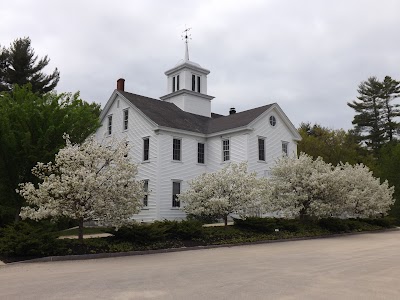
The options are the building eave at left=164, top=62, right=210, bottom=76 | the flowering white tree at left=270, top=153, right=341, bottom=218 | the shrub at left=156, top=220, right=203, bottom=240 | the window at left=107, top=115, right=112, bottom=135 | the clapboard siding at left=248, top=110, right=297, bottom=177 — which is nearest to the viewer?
the shrub at left=156, top=220, right=203, bottom=240

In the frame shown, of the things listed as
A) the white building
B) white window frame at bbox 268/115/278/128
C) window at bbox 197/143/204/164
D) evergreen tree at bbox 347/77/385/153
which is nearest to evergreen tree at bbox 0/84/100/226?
the white building

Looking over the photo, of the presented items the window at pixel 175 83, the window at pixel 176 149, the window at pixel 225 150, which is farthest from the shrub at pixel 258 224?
the window at pixel 175 83

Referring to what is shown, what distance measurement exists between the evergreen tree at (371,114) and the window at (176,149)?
34417 mm

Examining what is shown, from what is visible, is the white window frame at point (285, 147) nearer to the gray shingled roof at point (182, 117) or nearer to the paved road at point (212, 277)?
the gray shingled roof at point (182, 117)

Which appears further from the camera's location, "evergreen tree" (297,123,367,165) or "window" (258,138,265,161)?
"evergreen tree" (297,123,367,165)

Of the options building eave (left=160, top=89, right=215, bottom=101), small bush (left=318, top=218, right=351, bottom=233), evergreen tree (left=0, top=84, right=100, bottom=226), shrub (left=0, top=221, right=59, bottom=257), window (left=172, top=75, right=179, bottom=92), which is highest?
window (left=172, top=75, right=179, bottom=92)

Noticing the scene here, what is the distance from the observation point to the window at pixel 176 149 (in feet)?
87.2

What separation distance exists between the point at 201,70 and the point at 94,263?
83.0 ft

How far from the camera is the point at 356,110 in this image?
56.7m

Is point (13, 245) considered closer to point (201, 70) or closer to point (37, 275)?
point (37, 275)

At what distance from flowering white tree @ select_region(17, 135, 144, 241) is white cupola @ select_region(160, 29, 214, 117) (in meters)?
19.1

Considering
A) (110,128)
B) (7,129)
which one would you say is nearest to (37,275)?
(7,129)

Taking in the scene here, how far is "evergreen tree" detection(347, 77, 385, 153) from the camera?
175ft

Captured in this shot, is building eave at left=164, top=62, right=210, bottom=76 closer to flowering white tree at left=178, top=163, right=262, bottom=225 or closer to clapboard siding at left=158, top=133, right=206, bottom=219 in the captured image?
clapboard siding at left=158, top=133, right=206, bottom=219
